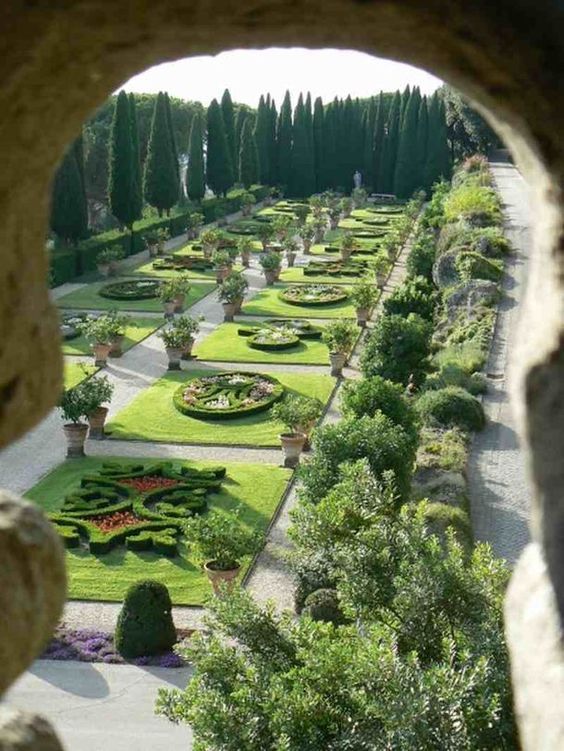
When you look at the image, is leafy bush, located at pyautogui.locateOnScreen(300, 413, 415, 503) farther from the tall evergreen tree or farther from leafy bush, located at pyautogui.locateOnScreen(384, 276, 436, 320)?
the tall evergreen tree

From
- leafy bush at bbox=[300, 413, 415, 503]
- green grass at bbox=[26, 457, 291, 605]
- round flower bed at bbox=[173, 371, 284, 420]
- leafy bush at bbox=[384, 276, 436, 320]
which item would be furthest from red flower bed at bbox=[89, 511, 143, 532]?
leafy bush at bbox=[384, 276, 436, 320]

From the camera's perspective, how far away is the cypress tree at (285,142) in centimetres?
6888

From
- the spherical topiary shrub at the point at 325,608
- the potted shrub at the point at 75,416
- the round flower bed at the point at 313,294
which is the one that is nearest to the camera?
the spherical topiary shrub at the point at 325,608

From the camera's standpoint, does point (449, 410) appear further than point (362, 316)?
No

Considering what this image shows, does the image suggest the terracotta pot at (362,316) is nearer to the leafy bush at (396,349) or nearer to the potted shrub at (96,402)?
the leafy bush at (396,349)

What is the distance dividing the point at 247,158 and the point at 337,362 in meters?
40.4

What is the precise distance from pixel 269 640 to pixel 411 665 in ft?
6.18

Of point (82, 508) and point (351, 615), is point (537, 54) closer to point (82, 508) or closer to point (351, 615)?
point (351, 615)

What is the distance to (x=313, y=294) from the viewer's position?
36.9 metres

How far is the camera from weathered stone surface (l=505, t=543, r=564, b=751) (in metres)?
1.84

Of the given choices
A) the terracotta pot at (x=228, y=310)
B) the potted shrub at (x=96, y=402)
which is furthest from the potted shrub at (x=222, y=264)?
the potted shrub at (x=96, y=402)

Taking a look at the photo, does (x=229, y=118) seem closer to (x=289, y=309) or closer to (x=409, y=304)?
(x=289, y=309)

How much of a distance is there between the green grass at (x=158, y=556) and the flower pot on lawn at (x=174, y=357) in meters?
6.95

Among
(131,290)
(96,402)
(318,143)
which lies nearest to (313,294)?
(131,290)
